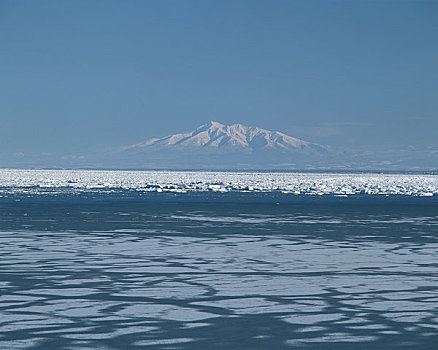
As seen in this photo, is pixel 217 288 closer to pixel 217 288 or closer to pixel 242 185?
pixel 217 288

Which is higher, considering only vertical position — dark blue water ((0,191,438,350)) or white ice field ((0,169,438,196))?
white ice field ((0,169,438,196))

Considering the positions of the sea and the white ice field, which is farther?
the white ice field

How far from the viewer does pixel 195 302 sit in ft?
23.8

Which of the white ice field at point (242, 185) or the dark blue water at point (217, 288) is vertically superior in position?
the white ice field at point (242, 185)

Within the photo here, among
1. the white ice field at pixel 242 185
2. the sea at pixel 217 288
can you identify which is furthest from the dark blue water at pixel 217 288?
the white ice field at pixel 242 185

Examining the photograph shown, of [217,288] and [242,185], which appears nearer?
[217,288]

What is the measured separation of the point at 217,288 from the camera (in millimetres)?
8062

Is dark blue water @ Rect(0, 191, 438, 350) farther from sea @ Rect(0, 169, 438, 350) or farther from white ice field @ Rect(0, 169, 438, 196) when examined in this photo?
white ice field @ Rect(0, 169, 438, 196)

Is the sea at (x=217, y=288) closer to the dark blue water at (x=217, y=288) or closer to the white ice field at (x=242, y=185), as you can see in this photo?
the dark blue water at (x=217, y=288)

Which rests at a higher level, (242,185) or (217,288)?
(242,185)

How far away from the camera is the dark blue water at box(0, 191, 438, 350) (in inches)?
231

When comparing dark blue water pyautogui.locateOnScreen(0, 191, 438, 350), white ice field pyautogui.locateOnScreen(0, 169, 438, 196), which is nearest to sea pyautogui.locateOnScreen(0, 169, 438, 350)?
dark blue water pyautogui.locateOnScreen(0, 191, 438, 350)

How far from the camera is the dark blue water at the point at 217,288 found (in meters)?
5.88

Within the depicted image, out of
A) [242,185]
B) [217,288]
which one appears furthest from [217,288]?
[242,185]
